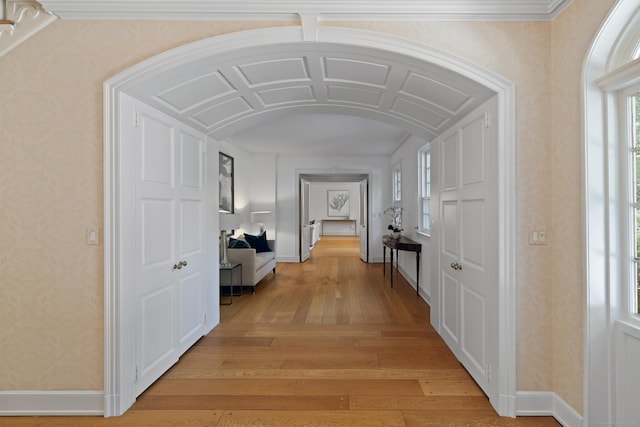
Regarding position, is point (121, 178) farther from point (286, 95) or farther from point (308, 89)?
point (308, 89)

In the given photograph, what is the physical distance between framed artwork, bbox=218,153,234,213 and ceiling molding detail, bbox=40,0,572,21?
13.6 feet

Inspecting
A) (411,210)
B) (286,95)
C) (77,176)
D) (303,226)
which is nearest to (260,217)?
(303,226)

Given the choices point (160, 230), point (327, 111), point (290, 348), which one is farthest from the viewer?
point (327, 111)

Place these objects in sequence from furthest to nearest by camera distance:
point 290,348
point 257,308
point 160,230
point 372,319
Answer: point 257,308 → point 372,319 → point 290,348 → point 160,230

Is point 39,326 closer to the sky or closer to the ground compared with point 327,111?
closer to the ground

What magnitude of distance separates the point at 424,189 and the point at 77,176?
443 cm

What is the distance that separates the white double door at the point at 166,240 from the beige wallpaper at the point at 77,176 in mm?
258

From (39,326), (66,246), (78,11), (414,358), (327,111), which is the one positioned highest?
(78,11)

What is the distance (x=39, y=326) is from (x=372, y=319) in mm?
3038

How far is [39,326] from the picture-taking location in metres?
2.21

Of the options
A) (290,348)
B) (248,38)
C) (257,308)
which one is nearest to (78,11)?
(248,38)

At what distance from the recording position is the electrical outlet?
2152mm

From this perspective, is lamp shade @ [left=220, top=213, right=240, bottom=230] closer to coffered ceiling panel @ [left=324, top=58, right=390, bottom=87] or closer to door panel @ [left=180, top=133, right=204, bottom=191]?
door panel @ [left=180, top=133, right=204, bottom=191]

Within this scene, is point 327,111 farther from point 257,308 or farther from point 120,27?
point 257,308
